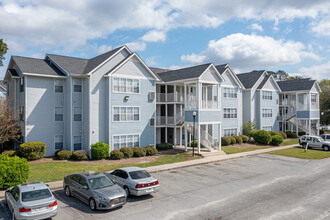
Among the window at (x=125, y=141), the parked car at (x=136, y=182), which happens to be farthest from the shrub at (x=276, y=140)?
the parked car at (x=136, y=182)

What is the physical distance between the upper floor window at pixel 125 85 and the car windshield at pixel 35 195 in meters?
15.0

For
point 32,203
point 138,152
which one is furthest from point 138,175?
point 138,152

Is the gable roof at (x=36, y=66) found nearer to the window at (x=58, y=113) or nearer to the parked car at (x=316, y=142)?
the window at (x=58, y=113)

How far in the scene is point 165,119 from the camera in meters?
28.9

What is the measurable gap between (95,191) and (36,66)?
17.8m

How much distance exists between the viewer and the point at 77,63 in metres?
26.5

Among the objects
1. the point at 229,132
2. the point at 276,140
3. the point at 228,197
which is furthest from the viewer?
the point at 229,132

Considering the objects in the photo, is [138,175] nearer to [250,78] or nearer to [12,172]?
[12,172]

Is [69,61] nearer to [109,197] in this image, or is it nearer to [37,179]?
[37,179]

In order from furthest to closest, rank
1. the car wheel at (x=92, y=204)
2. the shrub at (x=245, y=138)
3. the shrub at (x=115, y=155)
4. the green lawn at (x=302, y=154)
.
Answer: the shrub at (x=245, y=138) → the green lawn at (x=302, y=154) → the shrub at (x=115, y=155) → the car wheel at (x=92, y=204)

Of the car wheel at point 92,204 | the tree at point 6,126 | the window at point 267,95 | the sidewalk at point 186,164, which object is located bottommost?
the sidewalk at point 186,164

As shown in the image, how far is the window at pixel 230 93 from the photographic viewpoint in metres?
34.4

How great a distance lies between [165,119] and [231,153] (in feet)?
26.7

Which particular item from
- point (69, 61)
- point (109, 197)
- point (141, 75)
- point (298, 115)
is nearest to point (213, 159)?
point (141, 75)
